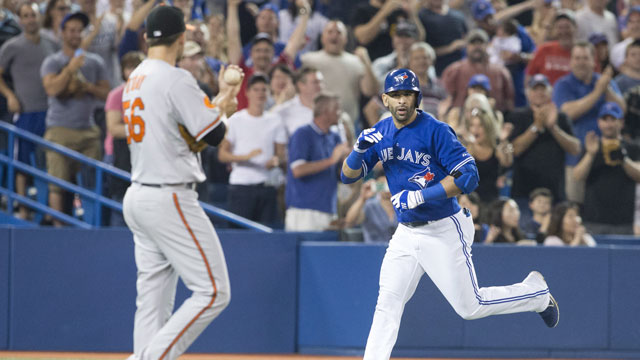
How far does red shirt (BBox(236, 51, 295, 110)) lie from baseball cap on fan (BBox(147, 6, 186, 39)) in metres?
5.15

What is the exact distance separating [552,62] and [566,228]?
11.3ft

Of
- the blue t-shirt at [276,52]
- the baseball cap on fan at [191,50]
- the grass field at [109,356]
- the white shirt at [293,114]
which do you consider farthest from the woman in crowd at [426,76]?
→ the grass field at [109,356]

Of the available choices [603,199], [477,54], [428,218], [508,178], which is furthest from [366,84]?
[428,218]

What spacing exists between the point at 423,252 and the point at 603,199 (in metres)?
4.44

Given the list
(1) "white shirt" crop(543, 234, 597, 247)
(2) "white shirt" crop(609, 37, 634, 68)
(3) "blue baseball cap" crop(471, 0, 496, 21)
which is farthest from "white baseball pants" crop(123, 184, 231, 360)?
(2) "white shirt" crop(609, 37, 634, 68)

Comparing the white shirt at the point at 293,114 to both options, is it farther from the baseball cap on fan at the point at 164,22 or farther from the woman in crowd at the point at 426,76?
the baseball cap on fan at the point at 164,22

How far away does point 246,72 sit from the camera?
438 inches

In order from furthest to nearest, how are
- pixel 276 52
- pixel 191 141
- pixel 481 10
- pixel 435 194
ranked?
pixel 481 10 → pixel 276 52 → pixel 435 194 → pixel 191 141

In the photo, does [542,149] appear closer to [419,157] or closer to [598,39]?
[598,39]

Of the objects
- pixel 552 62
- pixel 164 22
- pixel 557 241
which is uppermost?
pixel 552 62

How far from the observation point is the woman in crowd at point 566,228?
8.77 m

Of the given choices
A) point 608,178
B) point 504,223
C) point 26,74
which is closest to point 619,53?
point 608,178

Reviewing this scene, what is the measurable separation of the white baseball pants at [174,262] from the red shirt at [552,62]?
7264mm

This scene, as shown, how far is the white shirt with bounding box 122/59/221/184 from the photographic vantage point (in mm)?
5289
